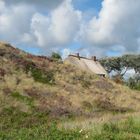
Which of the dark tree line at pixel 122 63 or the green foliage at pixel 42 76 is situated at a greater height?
the dark tree line at pixel 122 63

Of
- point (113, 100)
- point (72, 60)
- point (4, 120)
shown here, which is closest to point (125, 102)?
point (113, 100)

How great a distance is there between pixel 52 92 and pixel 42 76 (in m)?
3.68

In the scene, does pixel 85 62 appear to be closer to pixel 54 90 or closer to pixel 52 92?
pixel 54 90

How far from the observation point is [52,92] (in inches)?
1378

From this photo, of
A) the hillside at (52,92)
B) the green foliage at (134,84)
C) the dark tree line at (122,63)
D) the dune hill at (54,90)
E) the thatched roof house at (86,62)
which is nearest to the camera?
the hillside at (52,92)

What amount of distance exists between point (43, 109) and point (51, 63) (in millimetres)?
14710

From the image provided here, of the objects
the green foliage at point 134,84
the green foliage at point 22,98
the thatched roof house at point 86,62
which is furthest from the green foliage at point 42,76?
the thatched roof house at point 86,62

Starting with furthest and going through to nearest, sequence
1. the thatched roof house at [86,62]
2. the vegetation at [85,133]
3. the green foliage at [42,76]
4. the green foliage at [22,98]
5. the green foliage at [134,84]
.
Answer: the thatched roof house at [86,62], the green foliage at [134,84], the green foliage at [42,76], the green foliage at [22,98], the vegetation at [85,133]

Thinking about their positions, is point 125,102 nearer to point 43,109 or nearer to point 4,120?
point 43,109

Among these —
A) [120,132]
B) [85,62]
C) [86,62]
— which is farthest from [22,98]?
[86,62]

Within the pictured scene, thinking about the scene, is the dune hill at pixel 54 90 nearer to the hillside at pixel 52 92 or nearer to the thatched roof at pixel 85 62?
the hillside at pixel 52 92

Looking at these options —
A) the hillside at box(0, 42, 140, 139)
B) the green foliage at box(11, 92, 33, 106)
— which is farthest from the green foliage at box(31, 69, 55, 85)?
the green foliage at box(11, 92, 33, 106)

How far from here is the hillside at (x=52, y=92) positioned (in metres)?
28.9

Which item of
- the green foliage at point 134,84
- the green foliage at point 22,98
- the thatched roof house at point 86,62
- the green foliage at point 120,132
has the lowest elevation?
the green foliage at point 120,132
